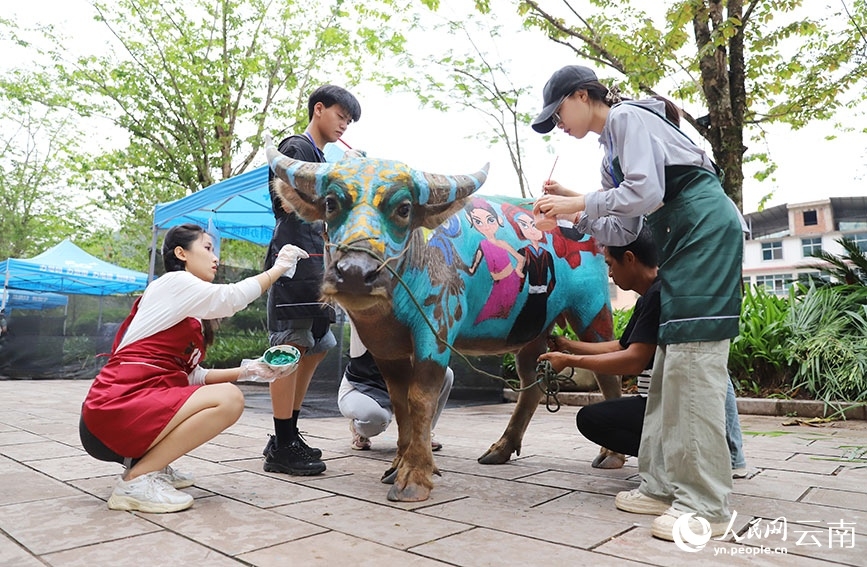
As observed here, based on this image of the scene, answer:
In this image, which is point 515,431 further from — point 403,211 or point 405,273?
point 403,211

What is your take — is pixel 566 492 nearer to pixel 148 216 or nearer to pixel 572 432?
pixel 572 432

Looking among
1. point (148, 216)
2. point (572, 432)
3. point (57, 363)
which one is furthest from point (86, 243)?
point (572, 432)

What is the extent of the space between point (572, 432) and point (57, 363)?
472 inches

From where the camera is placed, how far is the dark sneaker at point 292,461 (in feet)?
10.6

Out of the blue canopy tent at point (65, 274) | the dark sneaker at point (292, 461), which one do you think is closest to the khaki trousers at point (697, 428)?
the dark sneaker at point (292, 461)

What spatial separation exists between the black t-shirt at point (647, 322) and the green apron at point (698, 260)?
0.37 meters

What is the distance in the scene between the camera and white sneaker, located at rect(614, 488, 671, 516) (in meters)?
2.52

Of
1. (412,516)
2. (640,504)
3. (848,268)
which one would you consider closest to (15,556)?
(412,516)

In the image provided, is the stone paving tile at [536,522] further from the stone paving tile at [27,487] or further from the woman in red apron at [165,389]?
the stone paving tile at [27,487]

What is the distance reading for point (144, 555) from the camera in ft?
6.33

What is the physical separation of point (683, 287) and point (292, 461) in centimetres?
215

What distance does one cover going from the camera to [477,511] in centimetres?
251

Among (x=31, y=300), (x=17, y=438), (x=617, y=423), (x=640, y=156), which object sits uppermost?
(x=31, y=300)

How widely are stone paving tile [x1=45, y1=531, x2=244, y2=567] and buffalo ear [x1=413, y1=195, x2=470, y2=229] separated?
63.3 inches
